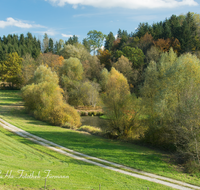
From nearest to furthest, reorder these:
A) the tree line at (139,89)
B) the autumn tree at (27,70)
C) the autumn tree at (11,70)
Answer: the tree line at (139,89)
the autumn tree at (27,70)
the autumn tree at (11,70)

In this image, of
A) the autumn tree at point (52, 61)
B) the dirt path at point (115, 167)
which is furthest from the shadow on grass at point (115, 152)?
the autumn tree at point (52, 61)

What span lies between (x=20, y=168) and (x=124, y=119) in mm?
14141

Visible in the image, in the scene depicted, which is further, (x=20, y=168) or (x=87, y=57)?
(x=87, y=57)

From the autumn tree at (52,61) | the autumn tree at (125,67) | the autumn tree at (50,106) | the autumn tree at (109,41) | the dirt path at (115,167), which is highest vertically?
the autumn tree at (109,41)

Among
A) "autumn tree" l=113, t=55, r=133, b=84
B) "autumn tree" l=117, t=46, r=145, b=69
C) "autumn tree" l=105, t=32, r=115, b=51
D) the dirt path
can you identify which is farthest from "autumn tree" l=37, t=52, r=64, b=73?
the dirt path

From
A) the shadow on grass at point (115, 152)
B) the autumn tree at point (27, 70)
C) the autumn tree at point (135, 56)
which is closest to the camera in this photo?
the shadow on grass at point (115, 152)

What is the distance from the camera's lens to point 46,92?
36875 mm

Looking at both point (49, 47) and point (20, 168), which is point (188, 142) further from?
point (49, 47)

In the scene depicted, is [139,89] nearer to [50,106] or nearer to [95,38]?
[50,106]

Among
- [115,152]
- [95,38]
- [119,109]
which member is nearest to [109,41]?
→ [95,38]

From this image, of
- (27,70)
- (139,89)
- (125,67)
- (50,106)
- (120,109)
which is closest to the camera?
(120,109)

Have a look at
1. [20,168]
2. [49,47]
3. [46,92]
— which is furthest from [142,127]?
[49,47]

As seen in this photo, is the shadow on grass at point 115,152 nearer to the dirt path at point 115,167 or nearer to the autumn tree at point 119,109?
the dirt path at point 115,167

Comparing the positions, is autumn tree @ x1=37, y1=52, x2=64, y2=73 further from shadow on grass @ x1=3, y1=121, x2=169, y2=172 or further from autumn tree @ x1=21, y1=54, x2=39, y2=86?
shadow on grass @ x1=3, y1=121, x2=169, y2=172
